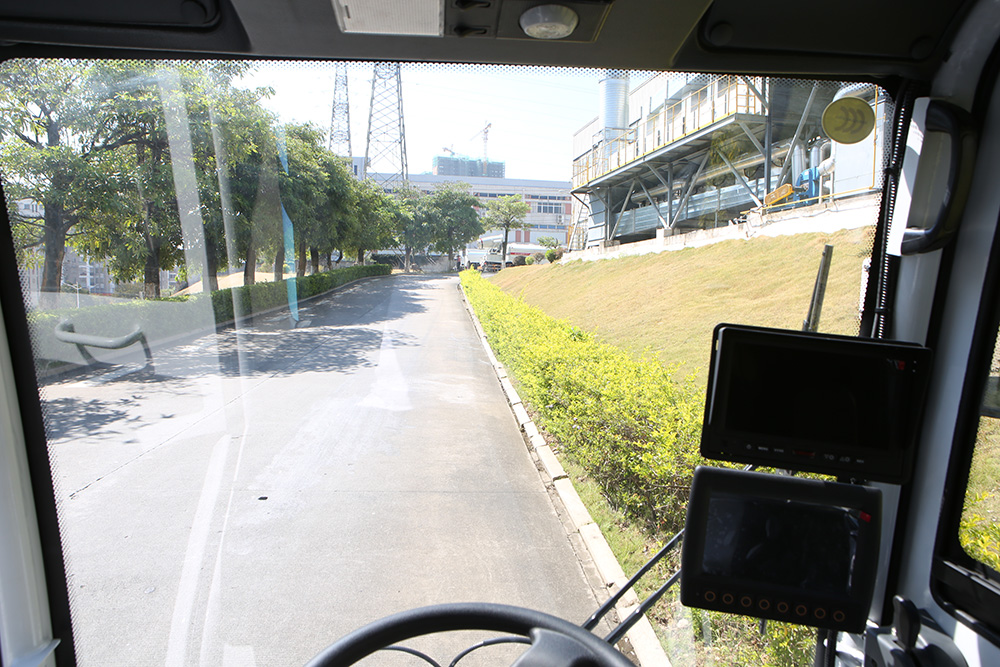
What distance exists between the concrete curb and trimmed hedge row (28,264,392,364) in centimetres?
214

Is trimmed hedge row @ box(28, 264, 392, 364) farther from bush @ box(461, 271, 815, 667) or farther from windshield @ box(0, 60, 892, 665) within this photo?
bush @ box(461, 271, 815, 667)

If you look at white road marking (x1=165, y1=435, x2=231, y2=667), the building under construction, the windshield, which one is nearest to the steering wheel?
the windshield

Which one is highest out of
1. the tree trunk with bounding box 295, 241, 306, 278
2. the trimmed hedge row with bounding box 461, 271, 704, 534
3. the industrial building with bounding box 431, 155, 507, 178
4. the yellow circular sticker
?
the yellow circular sticker

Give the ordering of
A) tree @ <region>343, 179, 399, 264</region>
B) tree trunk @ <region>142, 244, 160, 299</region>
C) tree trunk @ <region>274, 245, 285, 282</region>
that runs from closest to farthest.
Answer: tree trunk @ <region>142, 244, 160, 299</region> < tree trunk @ <region>274, 245, 285, 282</region> < tree @ <region>343, 179, 399, 264</region>

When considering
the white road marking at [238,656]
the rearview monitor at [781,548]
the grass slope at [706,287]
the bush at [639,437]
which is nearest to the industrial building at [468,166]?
the grass slope at [706,287]

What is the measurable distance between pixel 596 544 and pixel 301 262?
2.52 m

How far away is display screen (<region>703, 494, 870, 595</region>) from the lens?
1.34 m

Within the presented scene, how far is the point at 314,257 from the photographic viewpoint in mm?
3711

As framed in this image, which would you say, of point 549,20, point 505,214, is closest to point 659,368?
point 505,214

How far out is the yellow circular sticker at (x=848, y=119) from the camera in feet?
6.51

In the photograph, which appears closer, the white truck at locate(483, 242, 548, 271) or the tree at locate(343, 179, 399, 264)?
the tree at locate(343, 179, 399, 264)

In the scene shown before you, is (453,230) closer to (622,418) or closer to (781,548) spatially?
(622,418)

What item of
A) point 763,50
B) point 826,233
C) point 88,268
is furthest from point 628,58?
point 88,268

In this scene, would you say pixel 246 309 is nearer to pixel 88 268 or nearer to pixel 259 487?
pixel 88 268
